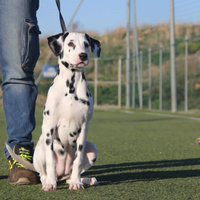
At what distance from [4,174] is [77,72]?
1.04 m

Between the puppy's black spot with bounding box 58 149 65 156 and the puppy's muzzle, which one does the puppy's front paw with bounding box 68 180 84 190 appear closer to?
the puppy's black spot with bounding box 58 149 65 156

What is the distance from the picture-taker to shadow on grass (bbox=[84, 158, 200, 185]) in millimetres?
3105

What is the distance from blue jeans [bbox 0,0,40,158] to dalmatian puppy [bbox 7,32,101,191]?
513 millimetres

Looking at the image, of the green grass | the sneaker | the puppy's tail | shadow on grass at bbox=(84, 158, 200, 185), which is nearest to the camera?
the green grass

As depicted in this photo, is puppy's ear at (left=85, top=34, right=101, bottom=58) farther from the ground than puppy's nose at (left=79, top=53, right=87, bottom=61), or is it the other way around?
puppy's ear at (left=85, top=34, right=101, bottom=58)

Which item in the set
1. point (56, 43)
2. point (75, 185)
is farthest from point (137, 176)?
point (56, 43)

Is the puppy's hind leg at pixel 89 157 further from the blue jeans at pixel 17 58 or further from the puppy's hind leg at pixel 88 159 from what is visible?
the blue jeans at pixel 17 58

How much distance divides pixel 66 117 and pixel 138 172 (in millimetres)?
955

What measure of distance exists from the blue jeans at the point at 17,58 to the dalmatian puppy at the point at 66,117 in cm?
51

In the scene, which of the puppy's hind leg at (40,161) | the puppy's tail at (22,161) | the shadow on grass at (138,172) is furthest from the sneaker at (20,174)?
the shadow on grass at (138,172)

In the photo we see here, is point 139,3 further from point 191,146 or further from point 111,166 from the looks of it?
point 111,166

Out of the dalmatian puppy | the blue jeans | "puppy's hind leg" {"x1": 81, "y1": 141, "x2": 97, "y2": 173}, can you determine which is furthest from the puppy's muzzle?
the blue jeans

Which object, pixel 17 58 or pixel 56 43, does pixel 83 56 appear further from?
pixel 17 58

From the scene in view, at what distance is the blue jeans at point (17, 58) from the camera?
3.29m
